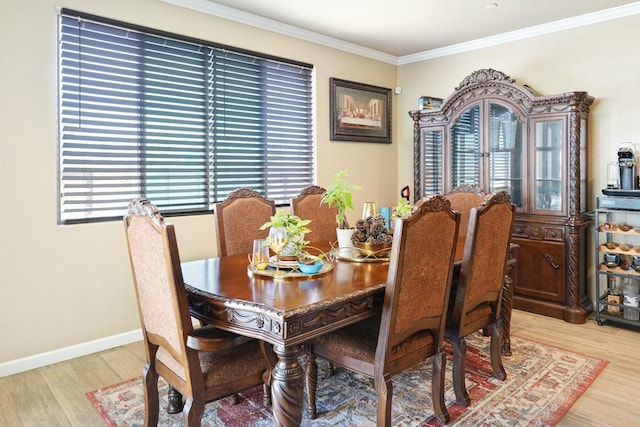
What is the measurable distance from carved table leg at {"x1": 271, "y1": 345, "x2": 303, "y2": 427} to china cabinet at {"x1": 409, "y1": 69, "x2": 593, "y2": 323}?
2.90m

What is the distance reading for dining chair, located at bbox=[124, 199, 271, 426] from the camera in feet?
5.17

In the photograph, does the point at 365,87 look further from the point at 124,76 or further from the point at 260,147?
the point at 124,76

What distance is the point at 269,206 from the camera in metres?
3.03

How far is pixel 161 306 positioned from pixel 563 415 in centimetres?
198

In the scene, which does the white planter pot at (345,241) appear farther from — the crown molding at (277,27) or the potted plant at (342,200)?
the crown molding at (277,27)

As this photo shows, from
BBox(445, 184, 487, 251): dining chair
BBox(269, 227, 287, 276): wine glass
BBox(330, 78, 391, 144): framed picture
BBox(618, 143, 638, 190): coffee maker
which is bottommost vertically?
BBox(269, 227, 287, 276): wine glass

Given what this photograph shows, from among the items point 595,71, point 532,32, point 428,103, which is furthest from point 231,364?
point 532,32

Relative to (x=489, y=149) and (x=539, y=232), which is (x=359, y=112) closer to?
(x=489, y=149)

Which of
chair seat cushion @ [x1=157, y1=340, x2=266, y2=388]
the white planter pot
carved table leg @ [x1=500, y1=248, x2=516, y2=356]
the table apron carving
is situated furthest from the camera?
carved table leg @ [x1=500, y1=248, x2=516, y2=356]

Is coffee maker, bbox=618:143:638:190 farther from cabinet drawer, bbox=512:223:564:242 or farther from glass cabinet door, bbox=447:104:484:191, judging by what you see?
glass cabinet door, bbox=447:104:484:191

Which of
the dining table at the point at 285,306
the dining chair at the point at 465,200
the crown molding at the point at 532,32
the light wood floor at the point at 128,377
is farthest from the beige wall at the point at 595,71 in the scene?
the dining table at the point at 285,306

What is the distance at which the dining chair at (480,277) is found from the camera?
2.19m

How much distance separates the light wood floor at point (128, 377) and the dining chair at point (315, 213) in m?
1.43

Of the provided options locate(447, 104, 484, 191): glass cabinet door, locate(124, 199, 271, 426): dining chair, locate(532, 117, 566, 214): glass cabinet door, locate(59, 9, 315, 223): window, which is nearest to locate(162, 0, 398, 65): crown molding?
locate(59, 9, 315, 223): window
